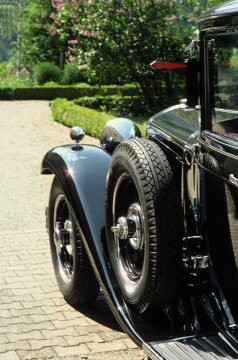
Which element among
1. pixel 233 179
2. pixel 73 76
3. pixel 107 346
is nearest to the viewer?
pixel 233 179

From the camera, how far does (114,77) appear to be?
1762cm

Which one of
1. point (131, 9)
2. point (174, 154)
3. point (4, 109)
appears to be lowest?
point (4, 109)

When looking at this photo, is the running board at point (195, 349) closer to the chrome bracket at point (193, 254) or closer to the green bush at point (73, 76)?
the chrome bracket at point (193, 254)

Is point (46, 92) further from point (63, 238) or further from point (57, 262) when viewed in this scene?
point (63, 238)

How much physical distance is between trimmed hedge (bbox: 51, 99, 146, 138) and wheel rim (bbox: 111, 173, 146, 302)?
8.94 m

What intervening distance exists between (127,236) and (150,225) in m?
0.31

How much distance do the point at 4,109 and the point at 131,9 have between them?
21.9 ft

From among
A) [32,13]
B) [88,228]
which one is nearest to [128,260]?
[88,228]

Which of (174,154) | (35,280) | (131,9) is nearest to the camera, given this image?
(174,154)

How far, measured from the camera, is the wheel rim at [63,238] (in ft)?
14.6

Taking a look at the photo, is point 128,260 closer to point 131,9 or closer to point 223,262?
point 223,262

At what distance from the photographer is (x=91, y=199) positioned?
4078 millimetres

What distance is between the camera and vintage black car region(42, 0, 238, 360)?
296 centimetres

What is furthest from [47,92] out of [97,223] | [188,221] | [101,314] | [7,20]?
[7,20]
